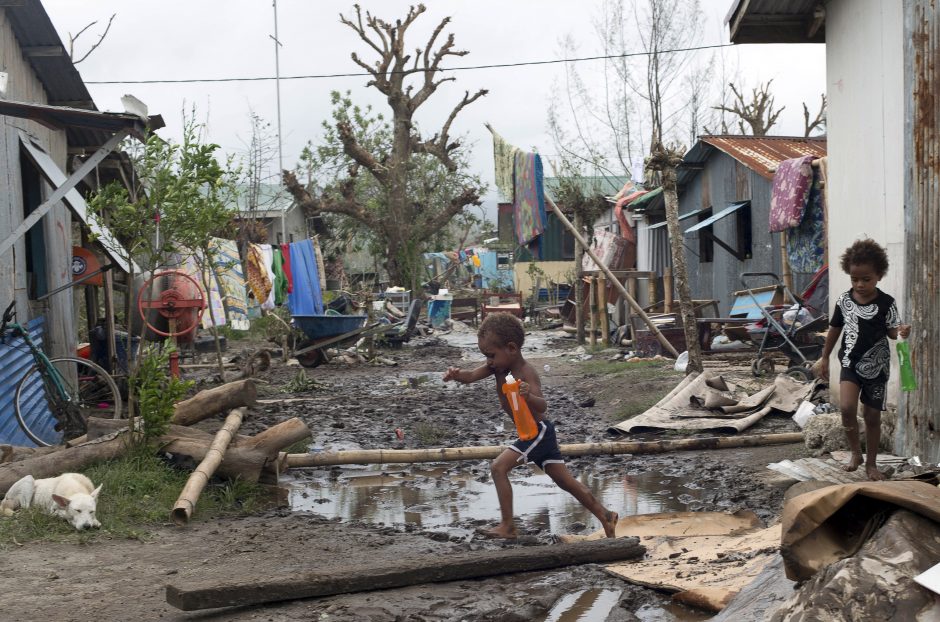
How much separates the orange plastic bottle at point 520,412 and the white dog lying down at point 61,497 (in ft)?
7.90

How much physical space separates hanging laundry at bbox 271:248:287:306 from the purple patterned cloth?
43.9ft

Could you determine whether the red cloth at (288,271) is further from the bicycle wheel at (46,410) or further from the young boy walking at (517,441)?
the young boy walking at (517,441)

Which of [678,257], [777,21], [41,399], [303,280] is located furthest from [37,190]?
[303,280]

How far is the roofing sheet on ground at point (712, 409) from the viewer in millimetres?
8188

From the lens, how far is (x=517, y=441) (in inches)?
207

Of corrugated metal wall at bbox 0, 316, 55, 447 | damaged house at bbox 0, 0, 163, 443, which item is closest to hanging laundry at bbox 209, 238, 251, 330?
damaged house at bbox 0, 0, 163, 443

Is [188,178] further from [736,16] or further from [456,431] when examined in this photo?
[736,16]

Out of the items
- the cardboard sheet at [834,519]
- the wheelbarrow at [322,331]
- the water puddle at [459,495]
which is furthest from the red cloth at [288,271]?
the cardboard sheet at [834,519]

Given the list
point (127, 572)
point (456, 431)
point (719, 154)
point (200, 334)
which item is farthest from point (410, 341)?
point (127, 572)

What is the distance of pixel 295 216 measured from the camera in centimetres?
3847

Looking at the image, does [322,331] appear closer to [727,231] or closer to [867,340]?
[727,231]

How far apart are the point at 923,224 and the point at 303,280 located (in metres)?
18.7

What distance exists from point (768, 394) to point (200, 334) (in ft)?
40.8

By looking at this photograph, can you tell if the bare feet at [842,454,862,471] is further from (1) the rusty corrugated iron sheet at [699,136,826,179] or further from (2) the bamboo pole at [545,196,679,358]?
(1) the rusty corrugated iron sheet at [699,136,826,179]
